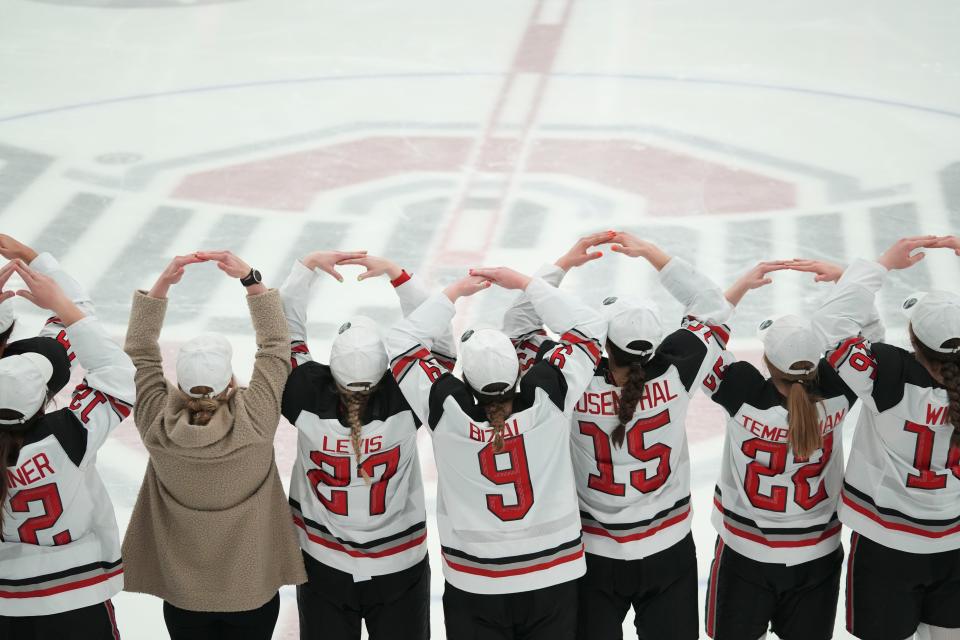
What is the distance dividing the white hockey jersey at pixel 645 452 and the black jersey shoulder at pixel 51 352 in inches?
54.3

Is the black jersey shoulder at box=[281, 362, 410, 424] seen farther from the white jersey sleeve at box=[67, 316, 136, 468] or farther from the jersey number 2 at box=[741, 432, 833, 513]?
the jersey number 2 at box=[741, 432, 833, 513]

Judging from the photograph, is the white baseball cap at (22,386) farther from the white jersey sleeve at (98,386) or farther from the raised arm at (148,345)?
the raised arm at (148,345)

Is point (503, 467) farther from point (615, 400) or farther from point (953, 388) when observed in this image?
point (953, 388)

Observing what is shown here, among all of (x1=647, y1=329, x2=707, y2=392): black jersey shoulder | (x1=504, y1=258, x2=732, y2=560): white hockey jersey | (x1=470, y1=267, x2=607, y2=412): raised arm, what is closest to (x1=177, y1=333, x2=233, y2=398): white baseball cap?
(x1=470, y1=267, x2=607, y2=412): raised arm

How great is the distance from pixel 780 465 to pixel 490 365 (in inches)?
34.2

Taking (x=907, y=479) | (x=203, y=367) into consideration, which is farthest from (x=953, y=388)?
(x=203, y=367)

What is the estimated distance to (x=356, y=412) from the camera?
9.30 ft

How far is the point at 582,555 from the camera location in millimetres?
2926

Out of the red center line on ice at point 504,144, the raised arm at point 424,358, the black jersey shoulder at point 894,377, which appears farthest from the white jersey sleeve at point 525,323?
the red center line on ice at point 504,144

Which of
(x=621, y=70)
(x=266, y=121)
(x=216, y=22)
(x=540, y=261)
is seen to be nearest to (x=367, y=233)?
(x=540, y=261)

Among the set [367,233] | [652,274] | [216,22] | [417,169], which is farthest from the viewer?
[216,22]

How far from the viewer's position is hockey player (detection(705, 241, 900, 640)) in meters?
2.94

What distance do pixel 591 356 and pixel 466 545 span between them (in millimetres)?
558

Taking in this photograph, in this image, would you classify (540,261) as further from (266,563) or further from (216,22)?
(216,22)
